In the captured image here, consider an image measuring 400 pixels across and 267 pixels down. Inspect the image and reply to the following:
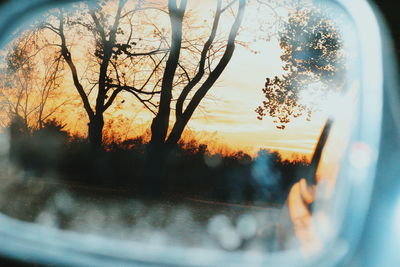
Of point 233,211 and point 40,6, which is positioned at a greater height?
→ point 40,6

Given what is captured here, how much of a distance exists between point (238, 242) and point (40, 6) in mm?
1498

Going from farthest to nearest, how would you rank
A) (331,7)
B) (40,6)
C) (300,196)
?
(40,6) → (300,196) → (331,7)

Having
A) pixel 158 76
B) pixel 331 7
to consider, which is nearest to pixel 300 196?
pixel 331 7

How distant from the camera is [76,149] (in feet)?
7.72

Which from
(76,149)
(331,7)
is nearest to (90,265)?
(76,149)

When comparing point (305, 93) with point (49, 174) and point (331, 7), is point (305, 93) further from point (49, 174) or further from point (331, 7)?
point (49, 174)

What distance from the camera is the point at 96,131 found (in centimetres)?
233

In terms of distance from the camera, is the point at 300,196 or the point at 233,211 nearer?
the point at 300,196

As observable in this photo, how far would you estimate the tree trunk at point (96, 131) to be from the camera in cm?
230

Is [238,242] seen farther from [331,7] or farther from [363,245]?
[331,7]

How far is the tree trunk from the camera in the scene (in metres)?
2.30

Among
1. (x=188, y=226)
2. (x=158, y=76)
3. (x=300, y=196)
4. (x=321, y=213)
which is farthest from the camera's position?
(x=158, y=76)

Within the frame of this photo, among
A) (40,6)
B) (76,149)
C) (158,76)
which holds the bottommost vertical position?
(76,149)

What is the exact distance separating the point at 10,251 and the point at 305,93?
1477 mm
